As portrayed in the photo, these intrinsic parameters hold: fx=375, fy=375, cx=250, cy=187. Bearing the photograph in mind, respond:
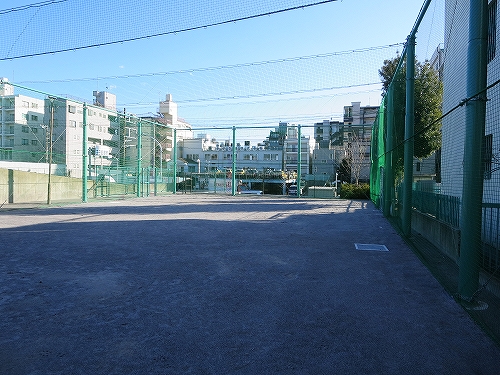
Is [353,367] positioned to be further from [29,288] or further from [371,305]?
[29,288]

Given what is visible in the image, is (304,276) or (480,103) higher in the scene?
(480,103)

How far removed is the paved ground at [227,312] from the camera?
2.64 m

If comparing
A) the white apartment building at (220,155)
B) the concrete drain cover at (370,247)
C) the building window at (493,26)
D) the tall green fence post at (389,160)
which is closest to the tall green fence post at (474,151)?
the concrete drain cover at (370,247)

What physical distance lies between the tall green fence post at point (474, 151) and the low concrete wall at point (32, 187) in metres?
17.6

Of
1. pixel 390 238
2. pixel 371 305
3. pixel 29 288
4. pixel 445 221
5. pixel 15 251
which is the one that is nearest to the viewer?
pixel 371 305

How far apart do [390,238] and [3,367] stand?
7.13m

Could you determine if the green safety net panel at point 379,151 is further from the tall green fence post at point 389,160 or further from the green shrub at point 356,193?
the green shrub at point 356,193

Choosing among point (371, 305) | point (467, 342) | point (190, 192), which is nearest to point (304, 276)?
point (371, 305)

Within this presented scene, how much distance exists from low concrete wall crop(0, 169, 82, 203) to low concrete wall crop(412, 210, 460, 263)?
639 inches

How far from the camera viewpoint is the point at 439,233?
6.87 metres

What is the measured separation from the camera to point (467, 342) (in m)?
2.96

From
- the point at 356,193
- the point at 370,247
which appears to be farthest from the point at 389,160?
the point at 356,193

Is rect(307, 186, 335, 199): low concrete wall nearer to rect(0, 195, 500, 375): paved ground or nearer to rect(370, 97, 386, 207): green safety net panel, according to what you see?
rect(370, 97, 386, 207): green safety net panel

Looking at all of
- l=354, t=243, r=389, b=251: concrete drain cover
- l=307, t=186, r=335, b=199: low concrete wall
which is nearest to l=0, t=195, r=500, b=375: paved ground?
l=354, t=243, r=389, b=251: concrete drain cover
